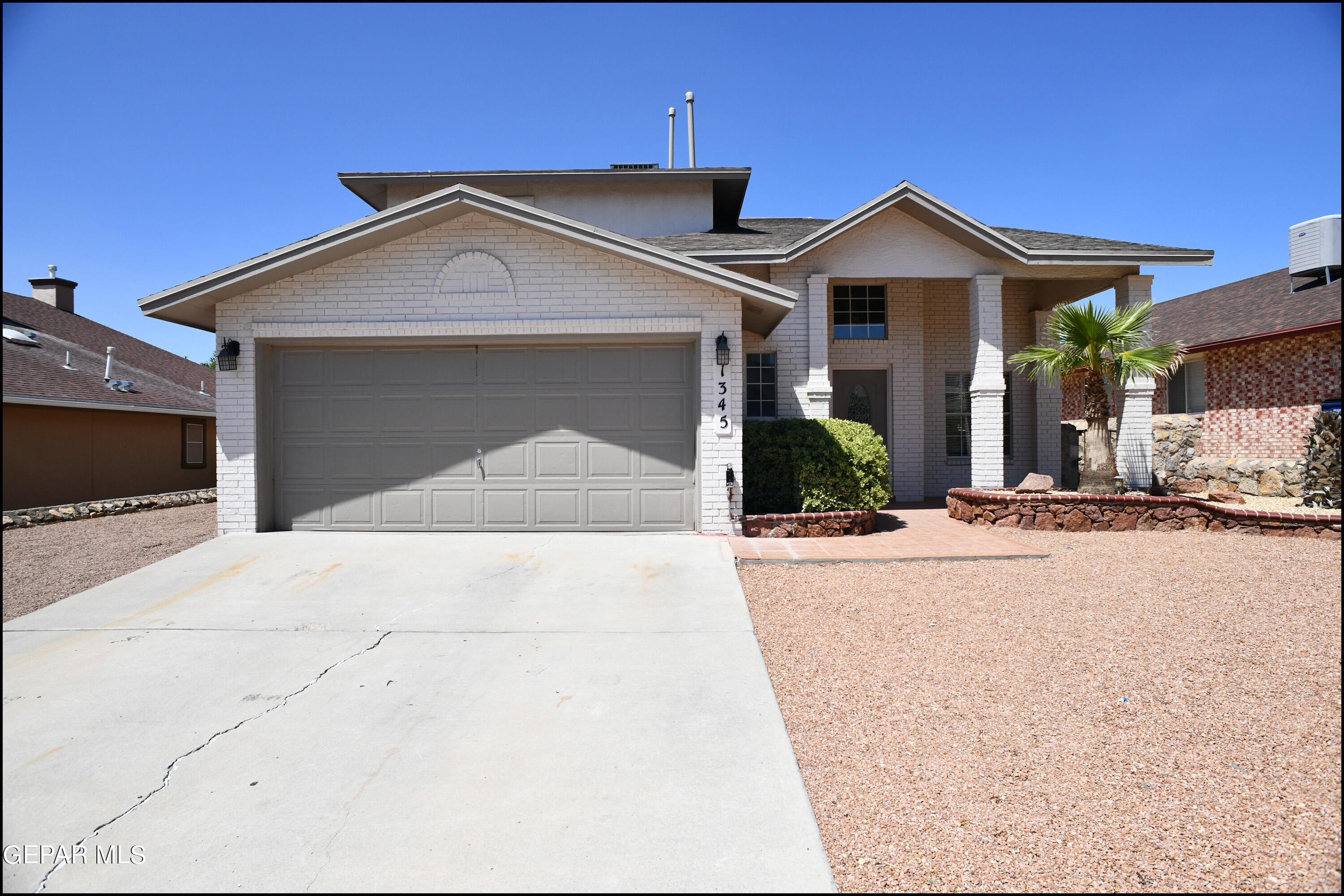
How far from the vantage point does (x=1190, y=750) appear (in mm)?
3713

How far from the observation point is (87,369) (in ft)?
54.2

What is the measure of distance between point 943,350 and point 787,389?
3979 millimetres

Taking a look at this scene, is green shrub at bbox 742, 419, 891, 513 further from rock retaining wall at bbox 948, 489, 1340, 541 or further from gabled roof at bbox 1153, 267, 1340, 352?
gabled roof at bbox 1153, 267, 1340, 352

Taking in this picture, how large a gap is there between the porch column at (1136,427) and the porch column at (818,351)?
5.10 metres

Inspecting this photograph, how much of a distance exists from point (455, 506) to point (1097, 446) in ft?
31.2

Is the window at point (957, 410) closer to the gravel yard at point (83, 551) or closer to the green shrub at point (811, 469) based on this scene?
the green shrub at point (811, 469)

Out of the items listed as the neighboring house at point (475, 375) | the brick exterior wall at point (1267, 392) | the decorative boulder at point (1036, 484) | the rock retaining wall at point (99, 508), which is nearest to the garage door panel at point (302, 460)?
the neighboring house at point (475, 375)

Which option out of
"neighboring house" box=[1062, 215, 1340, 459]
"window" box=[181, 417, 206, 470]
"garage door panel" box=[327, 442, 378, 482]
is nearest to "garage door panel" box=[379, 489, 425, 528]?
"garage door panel" box=[327, 442, 378, 482]

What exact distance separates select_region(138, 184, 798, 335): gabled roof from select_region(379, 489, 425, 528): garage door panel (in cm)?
309

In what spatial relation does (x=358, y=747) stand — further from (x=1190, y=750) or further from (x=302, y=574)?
(x=1190, y=750)

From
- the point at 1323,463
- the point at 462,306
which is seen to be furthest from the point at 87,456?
the point at 1323,463

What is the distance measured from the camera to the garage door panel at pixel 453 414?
9.10 meters

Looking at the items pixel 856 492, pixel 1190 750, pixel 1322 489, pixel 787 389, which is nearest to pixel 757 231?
pixel 787 389

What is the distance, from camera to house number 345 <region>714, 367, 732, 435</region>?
29.1 feet
